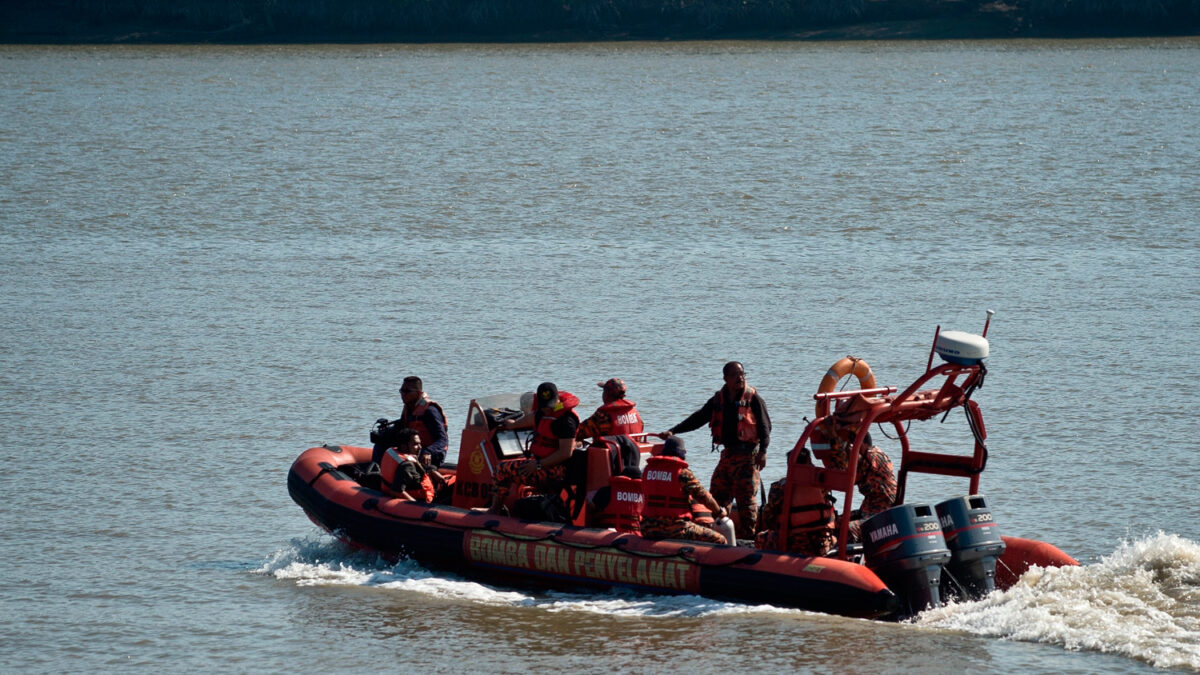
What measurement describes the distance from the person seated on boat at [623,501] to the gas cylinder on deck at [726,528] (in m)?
0.47

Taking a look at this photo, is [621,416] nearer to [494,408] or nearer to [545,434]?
[545,434]

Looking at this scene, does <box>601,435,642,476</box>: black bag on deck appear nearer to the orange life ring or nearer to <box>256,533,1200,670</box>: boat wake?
<box>256,533,1200,670</box>: boat wake

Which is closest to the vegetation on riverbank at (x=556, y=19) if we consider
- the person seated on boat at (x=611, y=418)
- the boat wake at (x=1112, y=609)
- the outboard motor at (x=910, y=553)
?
the person seated on boat at (x=611, y=418)

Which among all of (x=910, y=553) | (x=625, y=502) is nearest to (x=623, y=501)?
(x=625, y=502)

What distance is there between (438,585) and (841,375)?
2.88 meters

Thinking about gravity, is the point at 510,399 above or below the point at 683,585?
above

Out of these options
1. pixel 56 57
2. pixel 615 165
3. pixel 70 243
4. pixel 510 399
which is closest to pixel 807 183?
pixel 615 165

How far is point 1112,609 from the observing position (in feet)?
28.9

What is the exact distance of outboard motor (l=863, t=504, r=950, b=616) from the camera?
8797 millimetres

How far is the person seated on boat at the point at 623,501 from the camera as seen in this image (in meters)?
9.81

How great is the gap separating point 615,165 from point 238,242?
1033 centimetres

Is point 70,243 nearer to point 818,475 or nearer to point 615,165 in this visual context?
point 615,165

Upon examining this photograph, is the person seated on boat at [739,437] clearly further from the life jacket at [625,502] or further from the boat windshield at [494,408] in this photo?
the boat windshield at [494,408]

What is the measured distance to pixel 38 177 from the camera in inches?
1186
